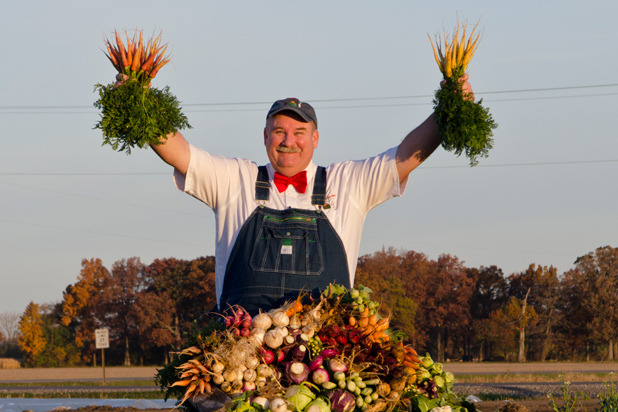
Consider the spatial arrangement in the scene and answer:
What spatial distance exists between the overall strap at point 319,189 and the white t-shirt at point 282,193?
1.5 inches

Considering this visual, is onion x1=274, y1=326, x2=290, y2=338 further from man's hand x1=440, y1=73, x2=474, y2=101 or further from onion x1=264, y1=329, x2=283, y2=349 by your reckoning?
man's hand x1=440, y1=73, x2=474, y2=101

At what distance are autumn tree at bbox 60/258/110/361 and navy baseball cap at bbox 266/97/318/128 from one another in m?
56.3

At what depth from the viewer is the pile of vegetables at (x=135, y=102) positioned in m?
4.29

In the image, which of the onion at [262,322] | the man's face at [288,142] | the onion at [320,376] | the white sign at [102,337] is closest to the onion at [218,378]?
Result: the onion at [262,322]

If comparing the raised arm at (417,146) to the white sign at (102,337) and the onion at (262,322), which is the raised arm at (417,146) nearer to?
the onion at (262,322)

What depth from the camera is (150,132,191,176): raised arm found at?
4.59 m

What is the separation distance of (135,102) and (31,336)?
57.9 m

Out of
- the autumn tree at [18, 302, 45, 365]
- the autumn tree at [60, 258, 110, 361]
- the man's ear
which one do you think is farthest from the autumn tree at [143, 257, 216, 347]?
the man's ear

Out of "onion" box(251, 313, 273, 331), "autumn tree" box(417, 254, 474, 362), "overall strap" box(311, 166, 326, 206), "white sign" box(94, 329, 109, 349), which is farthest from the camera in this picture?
"autumn tree" box(417, 254, 474, 362)

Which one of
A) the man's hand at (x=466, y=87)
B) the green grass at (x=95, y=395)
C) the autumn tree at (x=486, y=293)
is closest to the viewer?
the man's hand at (x=466, y=87)

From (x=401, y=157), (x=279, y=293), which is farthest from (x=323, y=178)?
(x=279, y=293)

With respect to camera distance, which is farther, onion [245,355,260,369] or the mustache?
the mustache

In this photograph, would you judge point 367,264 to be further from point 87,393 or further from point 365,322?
point 365,322

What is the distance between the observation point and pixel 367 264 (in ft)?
179
